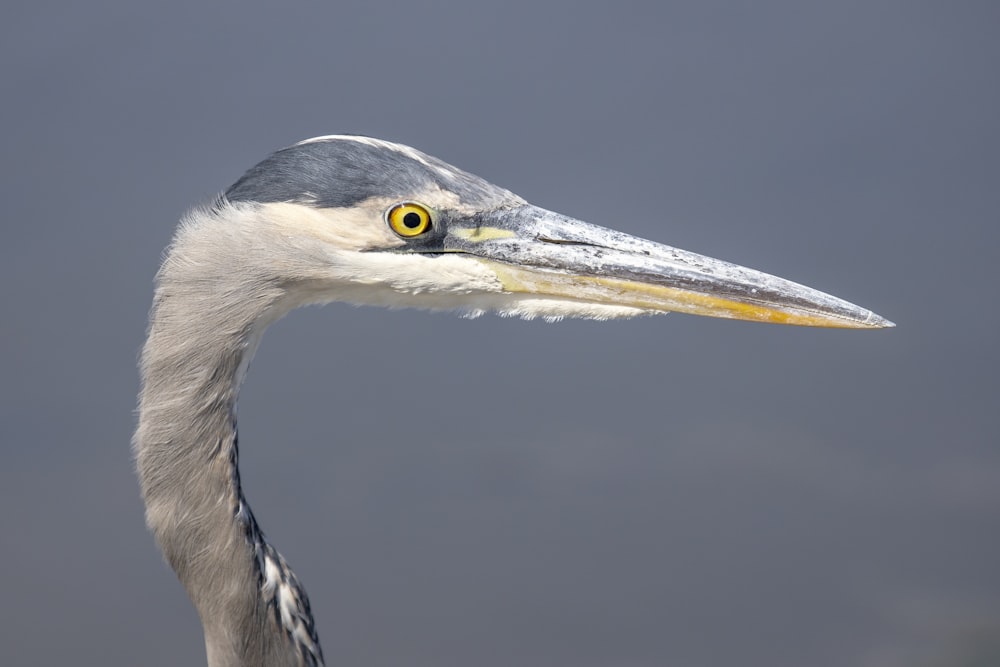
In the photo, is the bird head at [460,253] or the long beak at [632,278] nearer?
the bird head at [460,253]

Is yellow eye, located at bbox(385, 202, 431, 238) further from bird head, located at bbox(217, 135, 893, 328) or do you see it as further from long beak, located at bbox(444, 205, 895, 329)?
long beak, located at bbox(444, 205, 895, 329)

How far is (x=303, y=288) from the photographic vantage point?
6.03 feet

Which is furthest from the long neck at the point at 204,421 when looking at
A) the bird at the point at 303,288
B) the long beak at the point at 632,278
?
the long beak at the point at 632,278

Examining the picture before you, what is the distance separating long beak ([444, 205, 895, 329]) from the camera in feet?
6.29

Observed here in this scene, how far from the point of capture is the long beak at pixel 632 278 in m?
1.92

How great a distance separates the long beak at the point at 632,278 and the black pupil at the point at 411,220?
126mm

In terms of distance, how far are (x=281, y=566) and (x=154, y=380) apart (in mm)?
416

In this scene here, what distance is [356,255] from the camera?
5.99 feet

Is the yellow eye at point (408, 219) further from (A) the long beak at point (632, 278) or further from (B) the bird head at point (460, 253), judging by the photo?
(A) the long beak at point (632, 278)

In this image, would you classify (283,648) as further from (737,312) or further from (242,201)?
(737,312)

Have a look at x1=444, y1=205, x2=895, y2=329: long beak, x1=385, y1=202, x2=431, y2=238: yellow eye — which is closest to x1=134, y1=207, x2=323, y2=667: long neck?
x1=385, y1=202, x2=431, y2=238: yellow eye

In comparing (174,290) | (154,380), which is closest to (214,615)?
(154,380)

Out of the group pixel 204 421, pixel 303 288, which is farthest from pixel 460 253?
pixel 204 421

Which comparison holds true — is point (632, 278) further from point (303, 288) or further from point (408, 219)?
point (303, 288)
